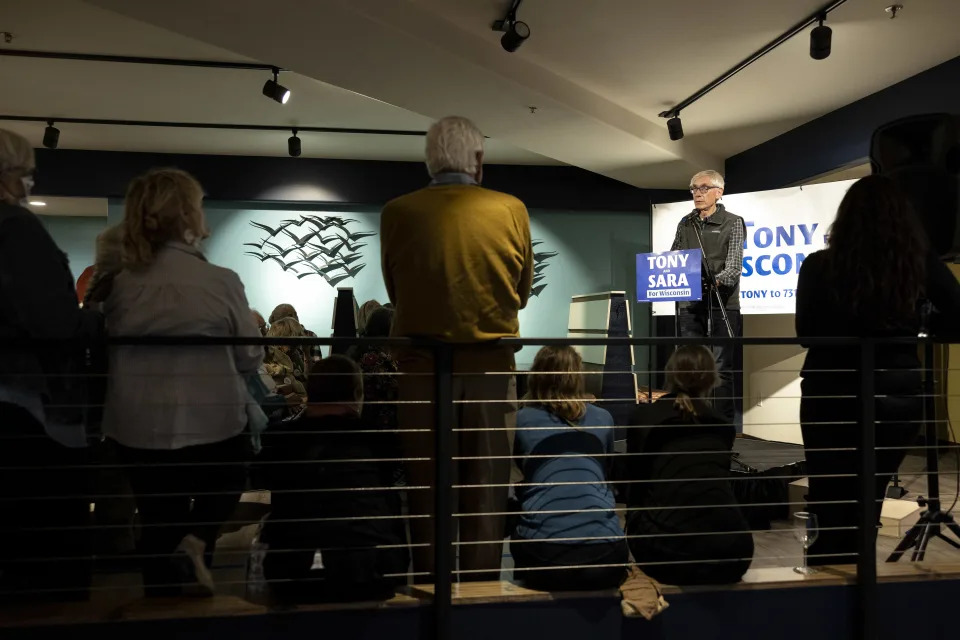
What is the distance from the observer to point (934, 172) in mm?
2764

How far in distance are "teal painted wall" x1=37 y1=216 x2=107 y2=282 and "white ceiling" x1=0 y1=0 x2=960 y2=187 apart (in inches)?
107

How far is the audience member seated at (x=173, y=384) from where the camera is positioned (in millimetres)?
1917

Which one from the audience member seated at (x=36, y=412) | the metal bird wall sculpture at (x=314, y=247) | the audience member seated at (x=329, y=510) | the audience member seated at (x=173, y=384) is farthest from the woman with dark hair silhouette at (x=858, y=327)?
the metal bird wall sculpture at (x=314, y=247)

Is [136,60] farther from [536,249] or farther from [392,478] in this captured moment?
[536,249]

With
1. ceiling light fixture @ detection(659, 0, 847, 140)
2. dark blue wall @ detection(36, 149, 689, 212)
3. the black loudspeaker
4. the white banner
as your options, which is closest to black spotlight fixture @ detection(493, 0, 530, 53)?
ceiling light fixture @ detection(659, 0, 847, 140)

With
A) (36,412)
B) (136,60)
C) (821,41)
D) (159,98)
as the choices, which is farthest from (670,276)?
(159,98)

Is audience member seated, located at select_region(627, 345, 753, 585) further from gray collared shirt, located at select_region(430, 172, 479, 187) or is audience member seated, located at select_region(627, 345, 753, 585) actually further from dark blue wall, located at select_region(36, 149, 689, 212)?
dark blue wall, located at select_region(36, 149, 689, 212)

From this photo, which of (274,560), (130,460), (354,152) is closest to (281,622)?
(274,560)

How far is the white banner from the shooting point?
5.55 meters

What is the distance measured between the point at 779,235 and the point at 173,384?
507 cm

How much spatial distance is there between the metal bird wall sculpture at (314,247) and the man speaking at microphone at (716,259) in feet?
12.6

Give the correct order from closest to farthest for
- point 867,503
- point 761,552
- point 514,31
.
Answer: point 867,503 → point 761,552 → point 514,31

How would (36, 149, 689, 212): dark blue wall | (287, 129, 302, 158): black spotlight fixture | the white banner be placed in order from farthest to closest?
(36, 149, 689, 212): dark blue wall < (287, 129, 302, 158): black spotlight fixture < the white banner

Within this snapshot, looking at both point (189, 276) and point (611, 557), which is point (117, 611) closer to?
point (189, 276)
